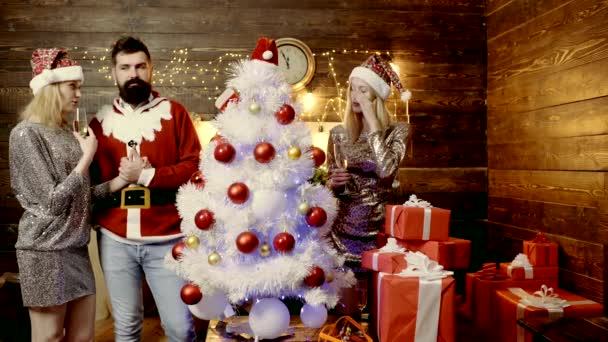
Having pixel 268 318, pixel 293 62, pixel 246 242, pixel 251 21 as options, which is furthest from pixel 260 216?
pixel 251 21

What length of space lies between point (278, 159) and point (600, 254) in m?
1.95

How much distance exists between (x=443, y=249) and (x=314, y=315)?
0.70 metres

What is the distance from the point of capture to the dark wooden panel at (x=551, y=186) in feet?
9.09

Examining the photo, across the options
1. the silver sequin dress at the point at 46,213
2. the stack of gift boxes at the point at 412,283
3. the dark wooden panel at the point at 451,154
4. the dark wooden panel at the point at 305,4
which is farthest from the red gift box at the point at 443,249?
the dark wooden panel at the point at 305,4

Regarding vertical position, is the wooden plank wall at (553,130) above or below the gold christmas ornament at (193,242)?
above

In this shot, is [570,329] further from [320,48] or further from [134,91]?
[320,48]

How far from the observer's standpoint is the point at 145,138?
83.7 inches

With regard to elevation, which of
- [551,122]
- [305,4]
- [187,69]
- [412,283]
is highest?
[305,4]

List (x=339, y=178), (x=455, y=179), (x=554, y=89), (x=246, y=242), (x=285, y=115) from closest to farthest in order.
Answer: (x=246, y=242) → (x=285, y=115) → (x=339, y=178) → (x=554, y=89) → (x=455, y=179)

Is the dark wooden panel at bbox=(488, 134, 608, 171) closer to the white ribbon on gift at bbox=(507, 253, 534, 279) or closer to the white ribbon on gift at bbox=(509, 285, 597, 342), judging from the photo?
the white ribbon on gift at bbox=(507, 253, 534, 279)

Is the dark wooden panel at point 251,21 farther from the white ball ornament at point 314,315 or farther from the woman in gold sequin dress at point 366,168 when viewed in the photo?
the white ball ornament at point 314,315

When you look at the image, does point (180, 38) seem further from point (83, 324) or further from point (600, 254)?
point (600, 254)

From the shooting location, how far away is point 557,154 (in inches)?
121

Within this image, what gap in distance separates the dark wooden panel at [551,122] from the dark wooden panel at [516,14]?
60 cm
